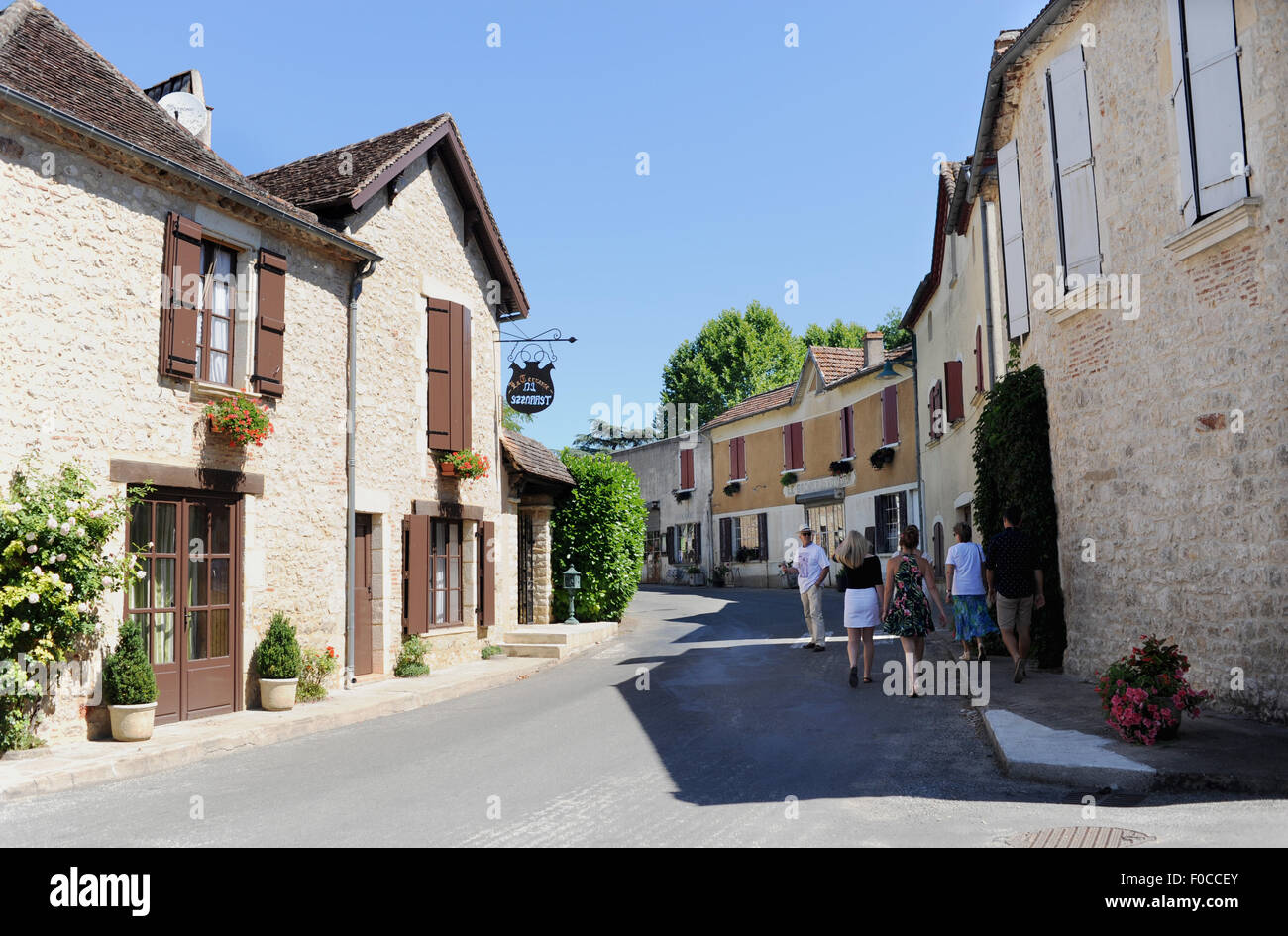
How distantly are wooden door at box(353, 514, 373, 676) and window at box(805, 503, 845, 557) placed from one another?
1753 cm

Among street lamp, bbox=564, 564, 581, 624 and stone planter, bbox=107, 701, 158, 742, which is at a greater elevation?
street lamp, bbox=564, 564, 581, 624

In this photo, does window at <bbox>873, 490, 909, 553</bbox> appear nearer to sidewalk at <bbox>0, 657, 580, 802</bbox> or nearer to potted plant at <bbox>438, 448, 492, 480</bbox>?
potted plant at <bbox>438, 448, 492, 480</bbox>

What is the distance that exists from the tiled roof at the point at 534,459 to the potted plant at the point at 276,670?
5915 millimetres

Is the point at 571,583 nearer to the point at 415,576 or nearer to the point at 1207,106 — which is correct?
the point at 415,576

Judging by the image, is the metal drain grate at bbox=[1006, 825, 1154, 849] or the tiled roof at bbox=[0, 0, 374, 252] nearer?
the metal drain grate at bbox=[1006, 825, 1154, 849]

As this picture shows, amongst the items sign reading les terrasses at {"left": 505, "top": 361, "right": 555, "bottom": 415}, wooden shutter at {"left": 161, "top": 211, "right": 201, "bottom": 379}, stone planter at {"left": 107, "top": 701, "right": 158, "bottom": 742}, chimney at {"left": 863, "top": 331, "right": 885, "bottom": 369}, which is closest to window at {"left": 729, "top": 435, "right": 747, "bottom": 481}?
chimney at {"left": 863, "top": 331, "right": 885, "bottom": 369}

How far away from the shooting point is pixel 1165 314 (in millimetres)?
8078

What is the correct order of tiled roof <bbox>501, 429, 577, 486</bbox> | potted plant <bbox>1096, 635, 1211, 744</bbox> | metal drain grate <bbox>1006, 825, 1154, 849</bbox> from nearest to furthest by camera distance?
metal drain grate <bbox>1006, 825, 1154, 849</bbox> < potted plant <bbox>1096, 635, 1211, 744</bbox> < tiled roof <bbox>501, 429, 577, 486</bbox>

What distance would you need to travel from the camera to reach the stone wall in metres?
6.90

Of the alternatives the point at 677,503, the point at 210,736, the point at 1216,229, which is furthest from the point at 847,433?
the point at 210,736

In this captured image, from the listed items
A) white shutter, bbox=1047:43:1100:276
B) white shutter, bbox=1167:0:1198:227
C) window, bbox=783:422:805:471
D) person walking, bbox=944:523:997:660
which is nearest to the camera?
white shutter, bbox=1167:0:1198:227

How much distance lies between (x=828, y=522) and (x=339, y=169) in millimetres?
18992

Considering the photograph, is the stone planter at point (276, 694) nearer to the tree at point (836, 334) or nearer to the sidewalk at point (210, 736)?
the sidewalk at point (210, 736)

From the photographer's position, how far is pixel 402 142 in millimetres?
13078
